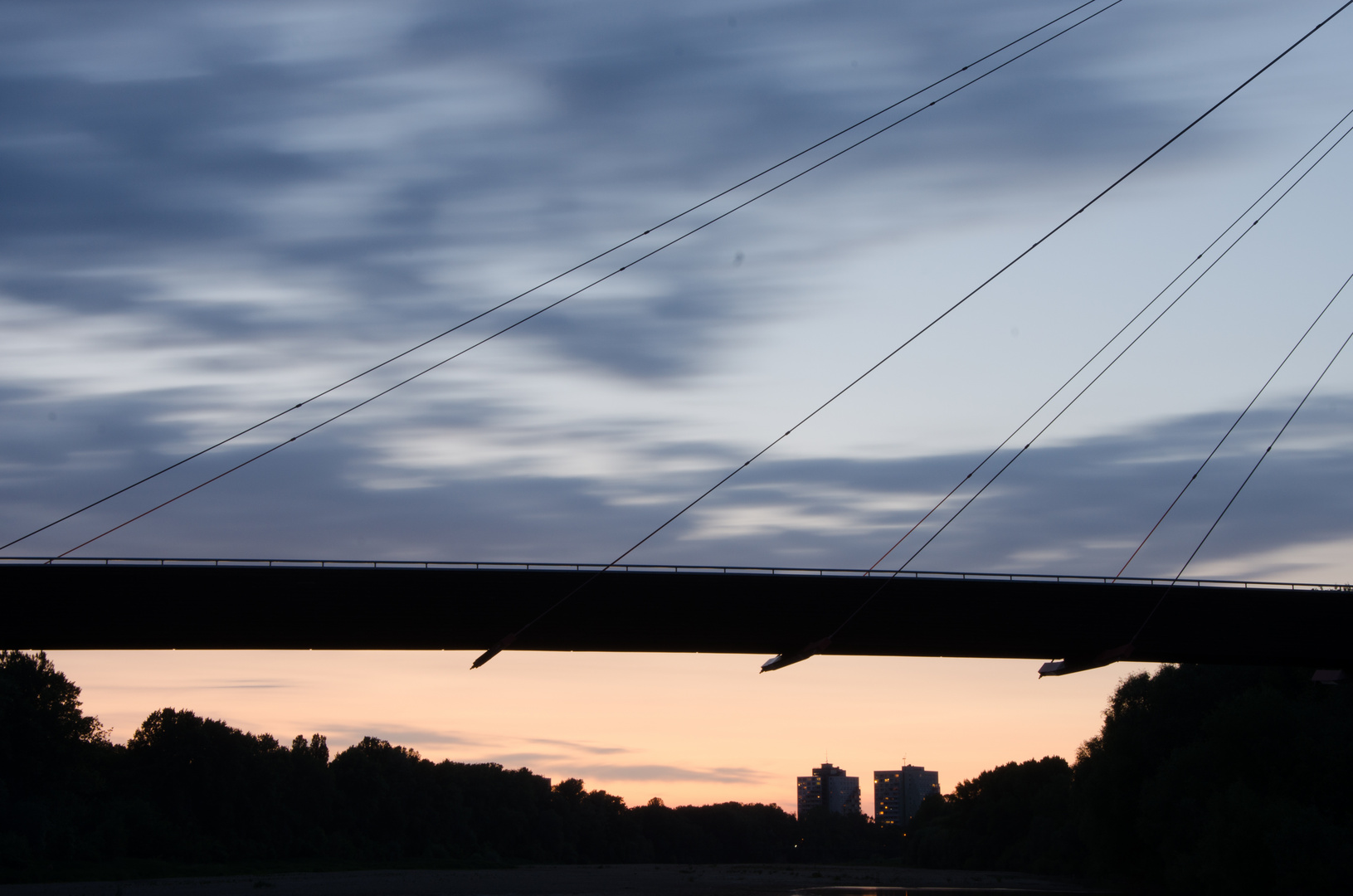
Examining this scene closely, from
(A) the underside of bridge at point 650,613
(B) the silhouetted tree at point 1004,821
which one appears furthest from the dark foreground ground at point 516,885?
(A) the underside of bridge at point 650,613

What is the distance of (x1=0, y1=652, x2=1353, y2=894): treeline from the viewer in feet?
178

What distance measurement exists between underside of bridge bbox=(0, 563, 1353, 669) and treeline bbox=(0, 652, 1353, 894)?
6.44 m

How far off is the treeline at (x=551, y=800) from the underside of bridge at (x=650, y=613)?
644 centimetres

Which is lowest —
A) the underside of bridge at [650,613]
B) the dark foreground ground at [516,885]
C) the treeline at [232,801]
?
the dark foreground ground at [516,885]

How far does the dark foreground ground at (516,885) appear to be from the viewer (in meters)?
79.4

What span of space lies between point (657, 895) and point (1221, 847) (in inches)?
1537

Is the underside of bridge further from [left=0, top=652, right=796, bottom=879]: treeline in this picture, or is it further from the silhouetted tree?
the silhouetted tree

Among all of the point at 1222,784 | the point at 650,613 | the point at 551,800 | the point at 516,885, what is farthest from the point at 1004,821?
the point at 650,613

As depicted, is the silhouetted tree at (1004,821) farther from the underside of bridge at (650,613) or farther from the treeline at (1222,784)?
the underside of bridge at (650,613)

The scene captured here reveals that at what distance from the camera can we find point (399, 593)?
48406 millimetres

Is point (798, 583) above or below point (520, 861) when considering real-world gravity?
above

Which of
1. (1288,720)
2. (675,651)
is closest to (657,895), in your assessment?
(675,651)

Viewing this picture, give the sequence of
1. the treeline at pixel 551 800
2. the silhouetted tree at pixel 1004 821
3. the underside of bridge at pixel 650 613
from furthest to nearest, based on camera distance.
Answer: the silhouetted tree at pixel 1004 821 → the treeline at pixel 551 800 → the underside of bridge at pixel 650 613

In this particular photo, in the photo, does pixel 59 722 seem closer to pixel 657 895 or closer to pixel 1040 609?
pixel 657 895
